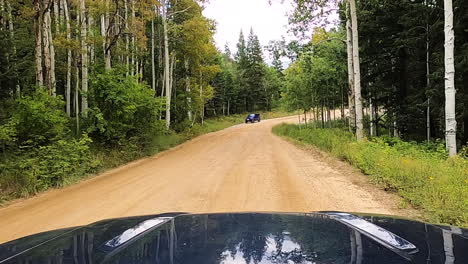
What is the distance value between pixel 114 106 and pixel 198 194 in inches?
306

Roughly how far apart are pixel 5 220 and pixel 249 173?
6050mm

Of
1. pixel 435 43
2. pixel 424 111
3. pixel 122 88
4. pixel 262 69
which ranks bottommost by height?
pixel 424 111

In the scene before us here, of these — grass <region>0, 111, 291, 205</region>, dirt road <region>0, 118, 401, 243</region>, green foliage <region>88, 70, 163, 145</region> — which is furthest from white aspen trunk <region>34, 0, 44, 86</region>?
dirt road <region>0, 118, 401, 243</region>

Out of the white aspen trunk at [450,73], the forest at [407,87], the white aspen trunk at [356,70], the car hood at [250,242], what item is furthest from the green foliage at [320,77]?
the car hood at [250,242]

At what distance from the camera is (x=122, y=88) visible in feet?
45.9

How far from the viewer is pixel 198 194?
305 inches

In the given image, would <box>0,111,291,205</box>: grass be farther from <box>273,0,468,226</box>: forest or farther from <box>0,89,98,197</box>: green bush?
<box>273,0,468,226</box>: forest

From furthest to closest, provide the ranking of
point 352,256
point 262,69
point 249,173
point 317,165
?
point 262,69 → point 317,165 → point 249,173 → point 352,256

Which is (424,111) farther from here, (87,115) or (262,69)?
(262,69)

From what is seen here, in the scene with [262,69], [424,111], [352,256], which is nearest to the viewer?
[352,256]

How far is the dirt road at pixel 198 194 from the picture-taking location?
6.37 meters

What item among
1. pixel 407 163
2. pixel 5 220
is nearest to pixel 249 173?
pixel 407 163

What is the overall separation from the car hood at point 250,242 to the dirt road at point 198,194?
3.79m

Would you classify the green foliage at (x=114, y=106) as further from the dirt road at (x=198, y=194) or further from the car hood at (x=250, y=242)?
the car hood at (x=250, y=242)
